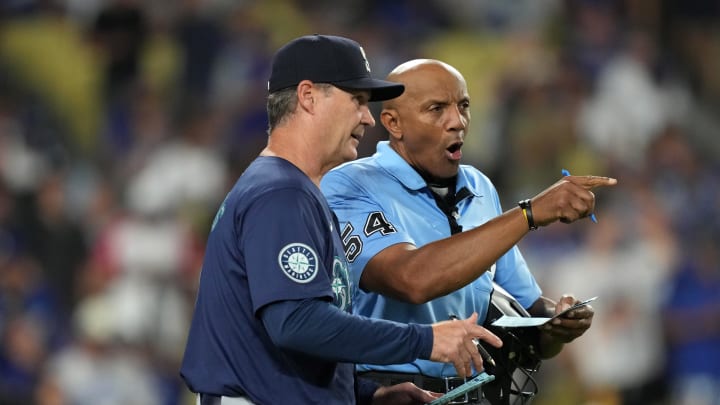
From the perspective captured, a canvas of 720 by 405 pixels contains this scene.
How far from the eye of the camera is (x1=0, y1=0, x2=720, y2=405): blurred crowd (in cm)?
707

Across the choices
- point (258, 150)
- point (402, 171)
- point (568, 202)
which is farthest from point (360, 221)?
point (258, 150)

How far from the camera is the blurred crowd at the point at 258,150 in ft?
23.2

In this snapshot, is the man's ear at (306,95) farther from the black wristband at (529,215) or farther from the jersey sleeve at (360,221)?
the black wristband at (529,215)

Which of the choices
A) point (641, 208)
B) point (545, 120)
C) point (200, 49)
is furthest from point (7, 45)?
point (641, 208)

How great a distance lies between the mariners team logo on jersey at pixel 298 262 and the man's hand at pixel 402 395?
0.67m

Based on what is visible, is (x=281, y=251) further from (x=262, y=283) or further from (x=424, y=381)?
(x=424, y=381)

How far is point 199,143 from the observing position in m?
8.91

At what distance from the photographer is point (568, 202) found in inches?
126

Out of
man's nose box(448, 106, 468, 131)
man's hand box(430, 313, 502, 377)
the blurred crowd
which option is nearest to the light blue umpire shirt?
man's nose box(448, 106, 468, 131)

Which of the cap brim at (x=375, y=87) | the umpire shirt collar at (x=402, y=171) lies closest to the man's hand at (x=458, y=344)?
the cap brim at (x=375, y=87)

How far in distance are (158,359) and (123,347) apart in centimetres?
27

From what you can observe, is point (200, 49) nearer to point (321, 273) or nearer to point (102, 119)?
point (102, 119)

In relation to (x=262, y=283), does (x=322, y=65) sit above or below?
above

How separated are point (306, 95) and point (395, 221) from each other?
2.30 feet
